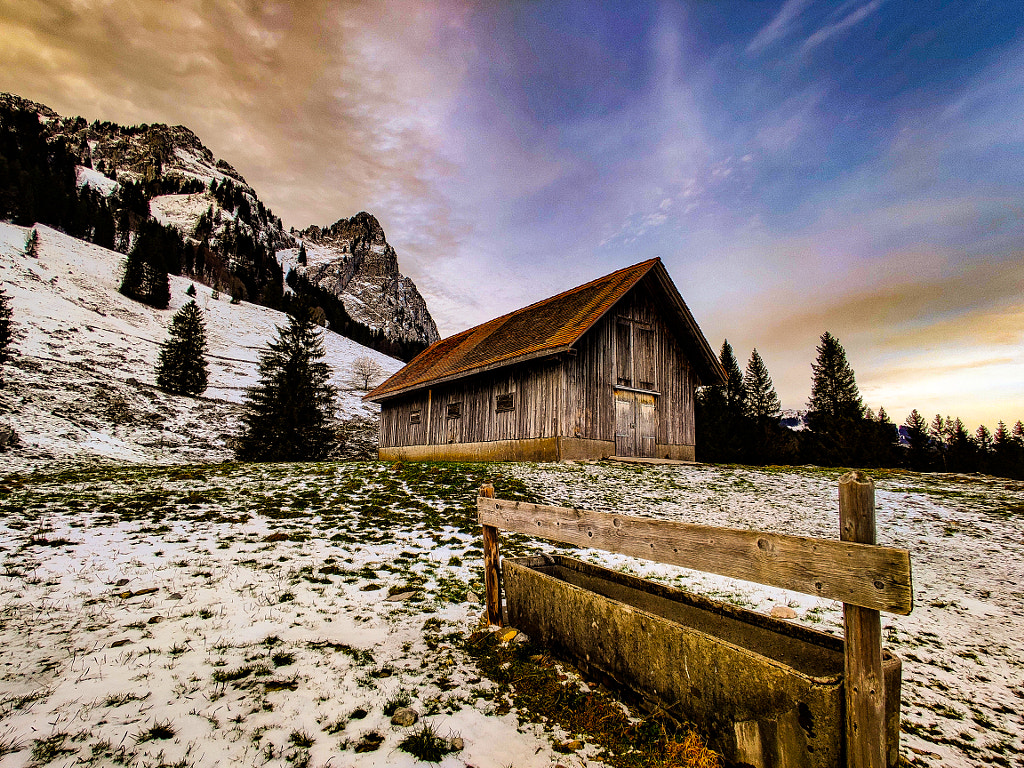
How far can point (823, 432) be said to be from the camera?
45938 mm

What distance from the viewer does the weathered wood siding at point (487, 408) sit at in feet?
52.8

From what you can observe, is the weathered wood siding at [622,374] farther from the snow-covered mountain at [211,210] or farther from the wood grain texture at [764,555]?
the snow-covered mountain at [211,210]

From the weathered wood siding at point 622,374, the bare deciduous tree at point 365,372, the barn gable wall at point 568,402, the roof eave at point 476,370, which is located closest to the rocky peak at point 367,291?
the bare deciduous tree at point 365,372

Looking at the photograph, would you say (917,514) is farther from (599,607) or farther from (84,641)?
(84,641)

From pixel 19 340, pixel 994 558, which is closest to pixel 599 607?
pixel 994 558

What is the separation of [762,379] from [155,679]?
55.3m

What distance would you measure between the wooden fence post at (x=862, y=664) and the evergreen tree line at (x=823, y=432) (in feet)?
133

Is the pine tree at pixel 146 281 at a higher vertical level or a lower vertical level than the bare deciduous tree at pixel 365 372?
higher

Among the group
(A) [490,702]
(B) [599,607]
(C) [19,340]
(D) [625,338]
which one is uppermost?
(C) [19,340]

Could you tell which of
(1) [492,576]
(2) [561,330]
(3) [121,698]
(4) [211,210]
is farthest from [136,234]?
(1) [492,576]

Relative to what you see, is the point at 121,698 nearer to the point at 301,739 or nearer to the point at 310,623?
the point at 301,739

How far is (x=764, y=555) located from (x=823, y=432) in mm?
52233

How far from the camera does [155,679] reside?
335cm

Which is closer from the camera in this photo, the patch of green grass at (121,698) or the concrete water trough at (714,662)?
the concrete water trough at (714,662)
